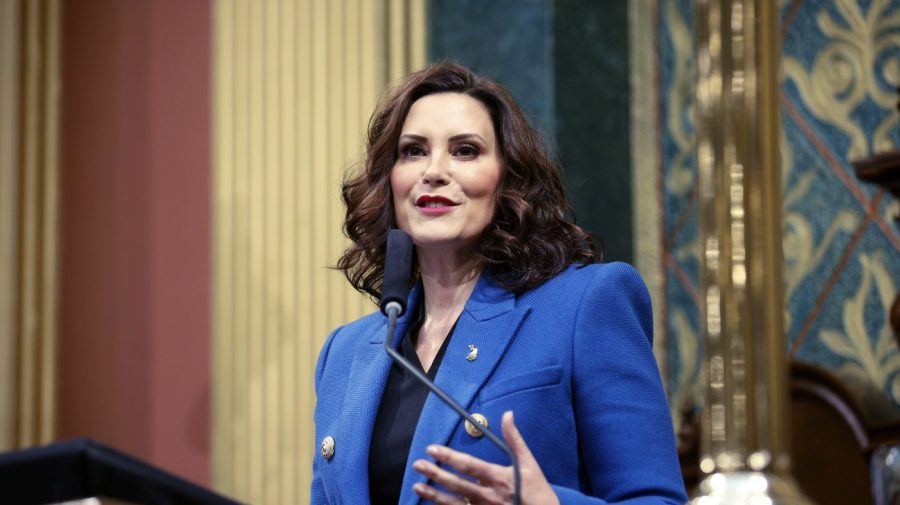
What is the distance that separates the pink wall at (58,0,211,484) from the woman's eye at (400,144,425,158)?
1.96 metres

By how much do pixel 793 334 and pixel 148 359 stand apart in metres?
2.05

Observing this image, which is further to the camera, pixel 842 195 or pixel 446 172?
pixel 842 195

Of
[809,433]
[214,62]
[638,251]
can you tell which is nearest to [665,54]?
[638,251]

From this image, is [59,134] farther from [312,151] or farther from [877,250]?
[877,250]

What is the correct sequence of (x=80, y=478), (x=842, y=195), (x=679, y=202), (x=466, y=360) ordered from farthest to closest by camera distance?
(x=679, y=202) < (x=842, y=195) < (x=466, y=360) < (x=80, y=478)

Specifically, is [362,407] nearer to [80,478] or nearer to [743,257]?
[80,478]

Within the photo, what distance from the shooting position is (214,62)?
3941 mm

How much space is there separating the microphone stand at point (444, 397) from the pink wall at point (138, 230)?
2524mm

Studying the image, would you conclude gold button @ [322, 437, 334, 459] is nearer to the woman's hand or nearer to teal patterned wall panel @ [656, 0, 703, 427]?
the woman's hand

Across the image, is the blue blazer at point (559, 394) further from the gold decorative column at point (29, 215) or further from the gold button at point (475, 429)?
the gold decorative column at point (29, 215)

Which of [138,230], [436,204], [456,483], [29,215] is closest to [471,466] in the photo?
[456,483]

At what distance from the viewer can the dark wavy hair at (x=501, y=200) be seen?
2.13 m

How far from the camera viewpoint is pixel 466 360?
1.99 m

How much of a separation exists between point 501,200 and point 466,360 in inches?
12.4
